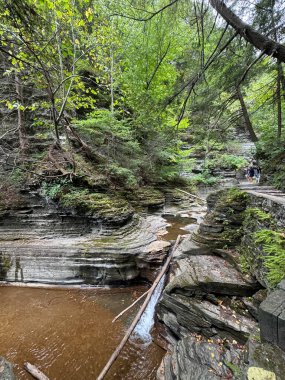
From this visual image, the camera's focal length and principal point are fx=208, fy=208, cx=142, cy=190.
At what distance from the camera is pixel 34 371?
14.0ft

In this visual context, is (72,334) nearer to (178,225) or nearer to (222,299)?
(222,299)

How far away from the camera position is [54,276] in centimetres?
713

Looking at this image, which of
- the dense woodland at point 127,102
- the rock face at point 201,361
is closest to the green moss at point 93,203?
the dense woodland at point 127,102

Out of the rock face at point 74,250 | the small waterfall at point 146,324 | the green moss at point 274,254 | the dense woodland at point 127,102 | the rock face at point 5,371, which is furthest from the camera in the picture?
the rock face at point 74,250

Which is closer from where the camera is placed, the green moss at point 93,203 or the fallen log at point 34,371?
the fallen log at point 34,371

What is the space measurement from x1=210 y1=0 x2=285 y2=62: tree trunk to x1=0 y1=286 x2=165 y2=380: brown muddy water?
6.63m

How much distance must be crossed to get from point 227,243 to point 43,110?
11074 mm

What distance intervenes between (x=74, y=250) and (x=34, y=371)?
3.33 metres

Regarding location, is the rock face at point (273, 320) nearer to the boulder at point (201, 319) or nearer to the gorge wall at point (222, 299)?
the gorge wall at point (222, 299)

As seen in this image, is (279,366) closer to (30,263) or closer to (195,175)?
(30,263)

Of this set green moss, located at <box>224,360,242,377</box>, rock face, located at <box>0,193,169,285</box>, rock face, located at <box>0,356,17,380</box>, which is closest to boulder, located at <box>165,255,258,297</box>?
green moss, located at <box>224,360,242,377</box>


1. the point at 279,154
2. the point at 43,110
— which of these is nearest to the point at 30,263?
the point at 43,110

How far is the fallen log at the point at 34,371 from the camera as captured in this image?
13.5 ft

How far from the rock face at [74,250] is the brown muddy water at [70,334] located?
0.48m
